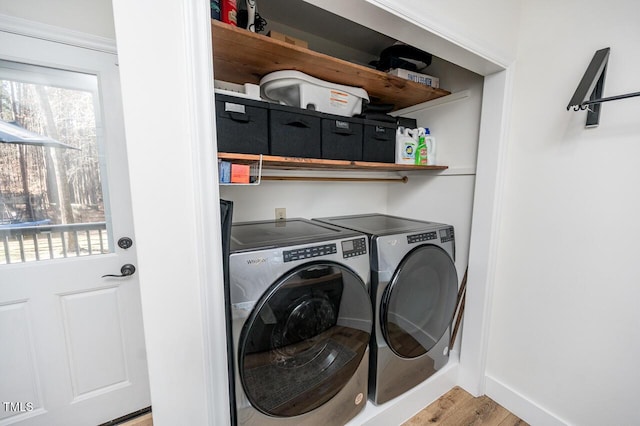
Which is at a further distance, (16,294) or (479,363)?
(479,363)

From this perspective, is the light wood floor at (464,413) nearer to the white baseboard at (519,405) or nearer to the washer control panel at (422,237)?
the white baseboard at (519,405)

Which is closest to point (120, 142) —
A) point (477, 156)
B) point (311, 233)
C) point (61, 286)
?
point (61, 286)

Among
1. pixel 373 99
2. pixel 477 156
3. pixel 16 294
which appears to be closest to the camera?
pixel 16 294

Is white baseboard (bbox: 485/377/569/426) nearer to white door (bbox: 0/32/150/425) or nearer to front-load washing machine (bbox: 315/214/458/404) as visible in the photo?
front-load washing machine (bbox: 315/214/458/404)

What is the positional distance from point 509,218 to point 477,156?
1.34 feet

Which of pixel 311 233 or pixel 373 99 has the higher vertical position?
pixel 373 99

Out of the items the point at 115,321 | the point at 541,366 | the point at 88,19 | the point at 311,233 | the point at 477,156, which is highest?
the point at 88,19

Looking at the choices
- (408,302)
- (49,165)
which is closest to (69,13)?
(49,165)

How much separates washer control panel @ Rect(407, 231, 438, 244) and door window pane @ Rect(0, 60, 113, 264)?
171 cm

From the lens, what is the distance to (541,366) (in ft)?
4.62

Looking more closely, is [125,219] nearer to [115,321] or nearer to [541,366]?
[115,321]

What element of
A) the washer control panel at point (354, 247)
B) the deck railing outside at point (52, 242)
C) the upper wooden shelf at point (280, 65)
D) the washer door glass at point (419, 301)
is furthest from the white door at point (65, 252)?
the washer door glass at point (419, 301)

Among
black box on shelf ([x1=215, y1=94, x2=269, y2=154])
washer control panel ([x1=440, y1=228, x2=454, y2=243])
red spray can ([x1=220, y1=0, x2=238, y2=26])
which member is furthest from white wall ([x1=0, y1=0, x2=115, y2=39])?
washer control panel ([x1=440, y1=228, x2=454, y2=243])

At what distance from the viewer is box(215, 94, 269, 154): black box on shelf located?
39.4 inches
